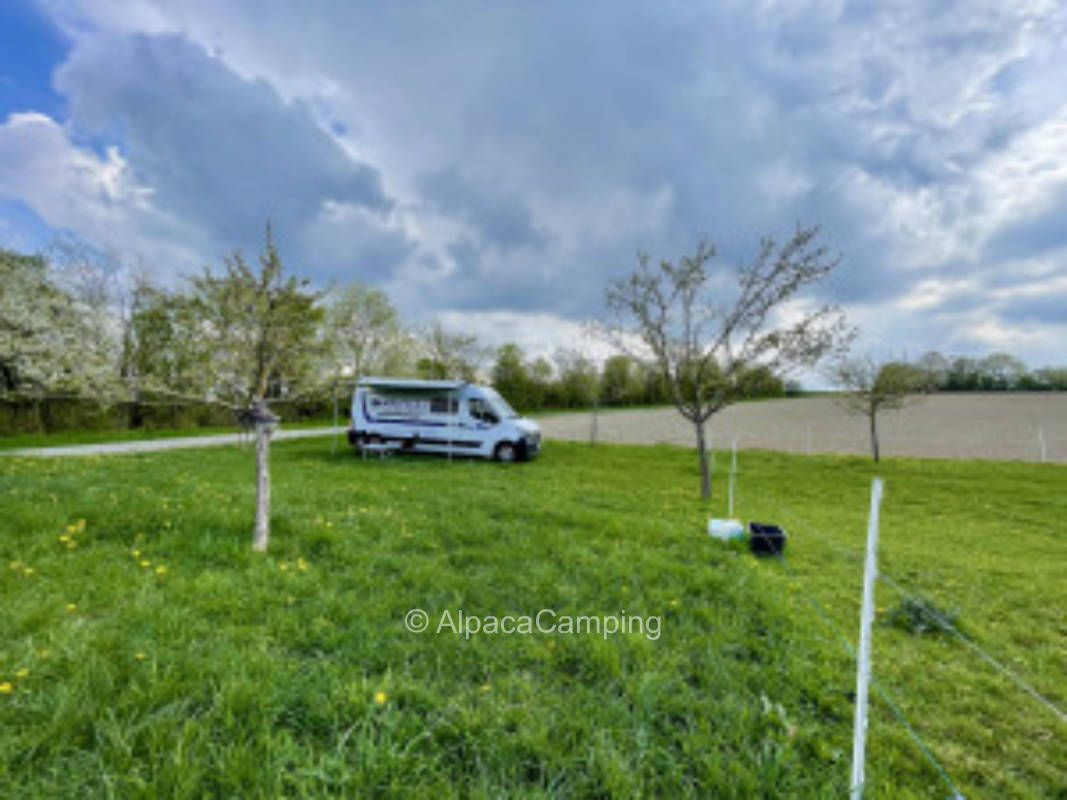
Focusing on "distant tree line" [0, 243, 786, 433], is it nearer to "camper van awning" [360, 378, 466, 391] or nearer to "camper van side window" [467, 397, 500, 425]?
"camper van awning" [360, 378, 466, 391]

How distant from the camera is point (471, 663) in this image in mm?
2537

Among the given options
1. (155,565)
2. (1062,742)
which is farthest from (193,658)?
(1062,742)

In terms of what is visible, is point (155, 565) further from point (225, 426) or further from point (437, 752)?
point (225, 426)

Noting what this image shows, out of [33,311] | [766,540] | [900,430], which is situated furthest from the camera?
[900,430]

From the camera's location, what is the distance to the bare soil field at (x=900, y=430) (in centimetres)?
1884

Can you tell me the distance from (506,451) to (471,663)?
1140 centimetres

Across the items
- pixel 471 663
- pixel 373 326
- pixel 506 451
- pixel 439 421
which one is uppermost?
pixel 373 326

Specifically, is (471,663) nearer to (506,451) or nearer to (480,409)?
(506,451)

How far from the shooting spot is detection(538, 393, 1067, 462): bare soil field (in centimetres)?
1884

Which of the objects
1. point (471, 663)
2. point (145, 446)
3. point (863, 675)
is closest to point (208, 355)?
point (471, 663)

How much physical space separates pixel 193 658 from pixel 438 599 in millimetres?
1504

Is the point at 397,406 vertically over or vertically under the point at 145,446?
over

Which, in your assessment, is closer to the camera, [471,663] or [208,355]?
[471,663]

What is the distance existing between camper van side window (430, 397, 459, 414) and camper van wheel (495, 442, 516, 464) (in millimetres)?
1895
